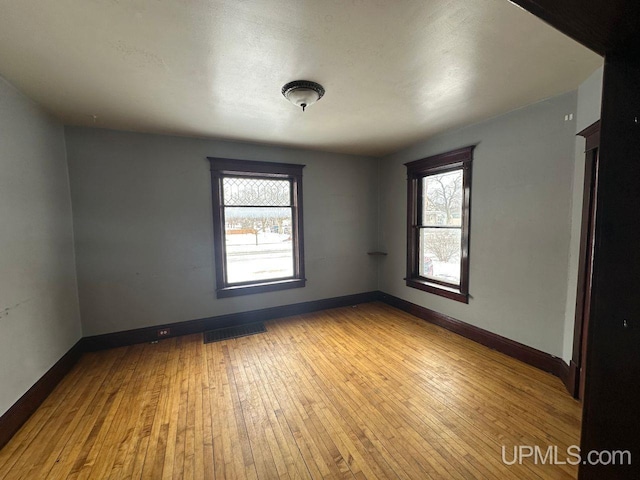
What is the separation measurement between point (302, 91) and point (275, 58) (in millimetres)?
357

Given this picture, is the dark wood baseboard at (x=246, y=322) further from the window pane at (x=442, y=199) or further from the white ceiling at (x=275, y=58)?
the white ceiling at (x=275, y=58)

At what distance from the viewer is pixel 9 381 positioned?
1.85 meters

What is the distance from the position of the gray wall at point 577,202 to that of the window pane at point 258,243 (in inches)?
128

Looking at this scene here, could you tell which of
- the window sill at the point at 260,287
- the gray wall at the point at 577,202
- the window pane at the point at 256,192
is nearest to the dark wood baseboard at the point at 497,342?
the gray wall at the point at 577,202

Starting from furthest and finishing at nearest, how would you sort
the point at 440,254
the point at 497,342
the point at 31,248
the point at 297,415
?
the point at 440,254 → the point at 497,342 → the point at 31,248 → the point at 297,415

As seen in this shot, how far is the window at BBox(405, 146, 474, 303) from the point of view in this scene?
10.5ft

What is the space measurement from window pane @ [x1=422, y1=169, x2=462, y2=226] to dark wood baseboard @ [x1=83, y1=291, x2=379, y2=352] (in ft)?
5.89

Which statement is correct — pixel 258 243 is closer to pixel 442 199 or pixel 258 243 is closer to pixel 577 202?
pixel 442 199

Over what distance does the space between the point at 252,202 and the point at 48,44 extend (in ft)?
7.96

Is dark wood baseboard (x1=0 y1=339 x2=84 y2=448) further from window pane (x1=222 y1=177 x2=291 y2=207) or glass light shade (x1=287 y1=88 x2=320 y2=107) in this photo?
glass light shade (x1=287 y1=88 x2=320 y2=107)

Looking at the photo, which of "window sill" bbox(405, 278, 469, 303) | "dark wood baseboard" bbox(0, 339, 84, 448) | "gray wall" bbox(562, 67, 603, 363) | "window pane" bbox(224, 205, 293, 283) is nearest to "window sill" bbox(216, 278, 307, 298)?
"window pane" bbox(224, 205, 293, 283)

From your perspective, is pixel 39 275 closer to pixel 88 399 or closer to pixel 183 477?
pixel 88 399

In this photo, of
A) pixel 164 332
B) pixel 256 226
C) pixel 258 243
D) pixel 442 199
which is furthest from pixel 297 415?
pixel 442 199

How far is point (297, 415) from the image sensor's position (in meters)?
1.98
